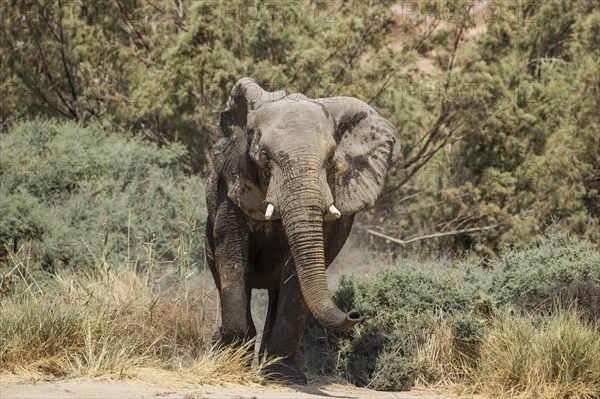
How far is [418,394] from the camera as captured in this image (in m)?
10.4

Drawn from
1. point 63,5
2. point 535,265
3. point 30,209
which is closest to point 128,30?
point 63,5

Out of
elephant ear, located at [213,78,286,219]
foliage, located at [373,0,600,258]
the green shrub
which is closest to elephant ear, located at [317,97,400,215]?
elephant ear, located at [213,78,286,219]

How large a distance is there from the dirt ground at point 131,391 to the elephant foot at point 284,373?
0.10 m

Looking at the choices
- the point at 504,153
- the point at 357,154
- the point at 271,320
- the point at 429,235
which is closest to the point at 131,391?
the point at 271,320

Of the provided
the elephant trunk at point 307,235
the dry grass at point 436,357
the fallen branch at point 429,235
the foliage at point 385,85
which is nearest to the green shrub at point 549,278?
the dry grass at point 436,357

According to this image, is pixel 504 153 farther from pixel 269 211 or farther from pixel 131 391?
pixel 131 391

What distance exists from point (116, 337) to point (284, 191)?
2229 millimetres

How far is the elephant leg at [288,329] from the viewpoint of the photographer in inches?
393

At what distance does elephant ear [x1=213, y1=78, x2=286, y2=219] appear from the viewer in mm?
9883

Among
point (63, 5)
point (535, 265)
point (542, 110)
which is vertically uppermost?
point (63, 5)

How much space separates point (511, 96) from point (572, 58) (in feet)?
14.5

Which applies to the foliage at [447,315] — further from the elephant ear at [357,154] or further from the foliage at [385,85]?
the foliage at [385,85]

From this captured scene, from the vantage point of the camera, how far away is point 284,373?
32.9 feet

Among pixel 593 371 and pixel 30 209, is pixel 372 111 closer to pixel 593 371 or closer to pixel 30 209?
pixel 593 371
